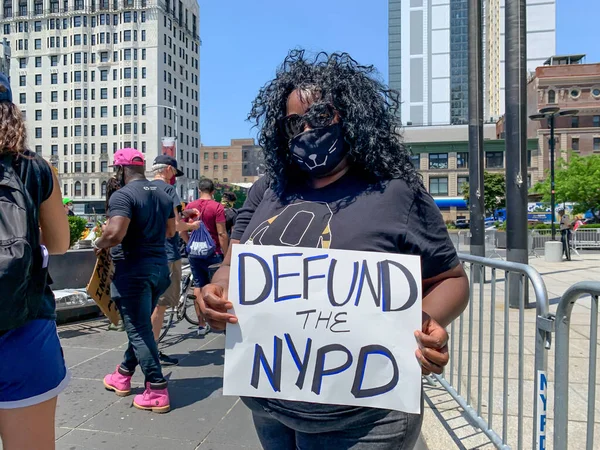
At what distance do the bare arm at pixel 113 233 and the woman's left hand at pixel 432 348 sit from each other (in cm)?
280

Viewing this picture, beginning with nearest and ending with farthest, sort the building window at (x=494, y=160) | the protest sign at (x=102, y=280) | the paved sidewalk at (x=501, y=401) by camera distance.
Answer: the paved sidewalk at (x=501, y=401), the protest sign at (x=102, y=280), the building window at (x=494, y=160)

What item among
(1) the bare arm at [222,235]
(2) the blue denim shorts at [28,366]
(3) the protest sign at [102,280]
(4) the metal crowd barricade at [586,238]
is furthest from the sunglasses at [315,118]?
(4) the metal crowd barricade at [586,238]

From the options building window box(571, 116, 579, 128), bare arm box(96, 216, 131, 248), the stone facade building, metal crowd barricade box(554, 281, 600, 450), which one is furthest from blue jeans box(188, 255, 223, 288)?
the stone facade building

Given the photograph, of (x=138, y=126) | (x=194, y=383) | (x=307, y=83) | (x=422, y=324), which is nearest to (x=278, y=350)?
(x=422, y=324)

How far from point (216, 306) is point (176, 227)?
3734 millimetres

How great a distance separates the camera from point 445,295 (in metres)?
1.68

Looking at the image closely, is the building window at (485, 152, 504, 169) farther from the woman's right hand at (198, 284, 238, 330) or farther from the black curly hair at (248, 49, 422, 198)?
the woman's right hand at (198, 284, 238, 330)

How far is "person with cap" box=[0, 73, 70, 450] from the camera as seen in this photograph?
5.91 feet

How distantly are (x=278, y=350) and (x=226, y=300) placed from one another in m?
0.23

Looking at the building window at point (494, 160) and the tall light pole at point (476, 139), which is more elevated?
the building window at point (494, 160)

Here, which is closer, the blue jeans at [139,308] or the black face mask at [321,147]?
the black face mask at [321,147]

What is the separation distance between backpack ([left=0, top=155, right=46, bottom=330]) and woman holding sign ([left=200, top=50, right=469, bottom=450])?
0.66m

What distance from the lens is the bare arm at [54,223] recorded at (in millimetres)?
2135

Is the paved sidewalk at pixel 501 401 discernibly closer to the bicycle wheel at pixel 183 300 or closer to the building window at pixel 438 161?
the bicycle wheel at pixel 183 300
